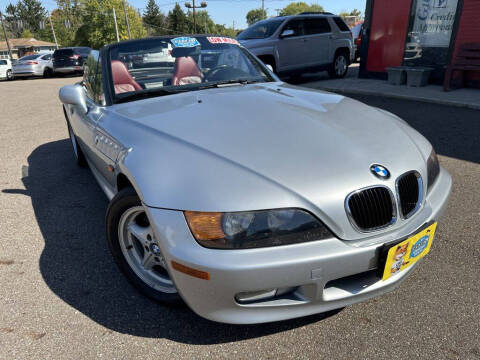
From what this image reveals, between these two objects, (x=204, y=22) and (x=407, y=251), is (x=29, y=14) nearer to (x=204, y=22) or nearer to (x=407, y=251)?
(x=204, y=22)

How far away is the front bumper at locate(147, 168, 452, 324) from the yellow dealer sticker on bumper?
0.14 feet

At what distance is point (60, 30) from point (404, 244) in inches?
4196

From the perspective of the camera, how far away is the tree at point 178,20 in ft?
299

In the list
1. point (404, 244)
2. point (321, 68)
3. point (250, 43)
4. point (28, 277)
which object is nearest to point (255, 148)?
point (404, 244)

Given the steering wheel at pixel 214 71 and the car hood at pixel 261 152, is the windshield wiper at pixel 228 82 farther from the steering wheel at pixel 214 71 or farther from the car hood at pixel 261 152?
the car hood at pixel 261 152

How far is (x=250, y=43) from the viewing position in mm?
10141

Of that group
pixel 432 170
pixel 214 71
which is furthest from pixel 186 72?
pixel 432 170

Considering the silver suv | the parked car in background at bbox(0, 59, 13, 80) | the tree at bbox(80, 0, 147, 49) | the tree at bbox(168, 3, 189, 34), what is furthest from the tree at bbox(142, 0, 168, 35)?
the silver suv

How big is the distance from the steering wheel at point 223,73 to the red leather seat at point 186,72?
92mm

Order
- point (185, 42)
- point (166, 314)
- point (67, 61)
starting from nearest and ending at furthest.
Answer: point (166, 314), point (185, 42), point (67, 61)

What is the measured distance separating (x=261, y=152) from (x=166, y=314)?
3.52ft

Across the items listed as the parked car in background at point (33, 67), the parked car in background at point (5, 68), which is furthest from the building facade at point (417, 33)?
the parked car in background at point (5, 68)

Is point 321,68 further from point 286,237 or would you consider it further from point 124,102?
point 286,237

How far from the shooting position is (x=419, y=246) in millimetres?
1885
